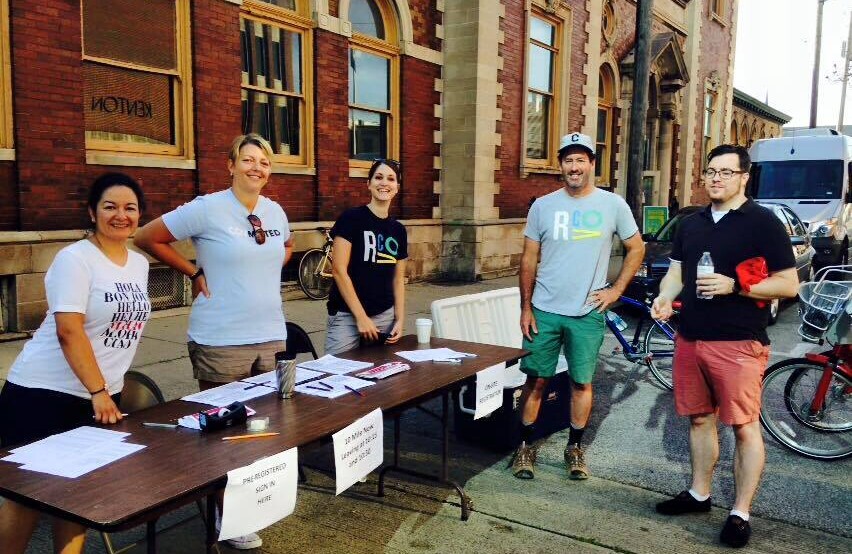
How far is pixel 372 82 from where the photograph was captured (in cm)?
1201

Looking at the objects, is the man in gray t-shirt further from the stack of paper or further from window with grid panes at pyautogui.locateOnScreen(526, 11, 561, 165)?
window with grid panes at pyautogui.locateOnScreen(526, 11, 561, 165)

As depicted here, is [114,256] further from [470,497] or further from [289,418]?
[470,497]

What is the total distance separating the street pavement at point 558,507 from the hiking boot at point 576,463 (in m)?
0.08

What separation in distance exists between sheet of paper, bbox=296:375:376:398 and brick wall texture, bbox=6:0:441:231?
5498 millimetres

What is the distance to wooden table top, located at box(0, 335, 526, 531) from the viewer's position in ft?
6.70

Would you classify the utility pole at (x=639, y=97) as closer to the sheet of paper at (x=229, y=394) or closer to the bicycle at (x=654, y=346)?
the bicycle at (x=654, y=346)

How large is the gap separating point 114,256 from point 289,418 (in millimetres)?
979

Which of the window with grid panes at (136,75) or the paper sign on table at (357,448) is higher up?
the window with grid panes at (136,75)

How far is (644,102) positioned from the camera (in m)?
11.6

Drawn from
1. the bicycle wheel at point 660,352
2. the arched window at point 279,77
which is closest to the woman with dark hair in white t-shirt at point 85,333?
the bicycle wheel at point 660,352

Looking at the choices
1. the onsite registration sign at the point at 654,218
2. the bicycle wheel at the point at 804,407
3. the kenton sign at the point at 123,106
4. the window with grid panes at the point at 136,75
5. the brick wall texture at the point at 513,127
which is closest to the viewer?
the bicycle wheel at the point at 804,407

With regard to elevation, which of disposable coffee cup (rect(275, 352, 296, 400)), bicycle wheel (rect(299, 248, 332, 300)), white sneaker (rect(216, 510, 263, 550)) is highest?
disposable coffee cup (rect(275, 352, 296, 400))

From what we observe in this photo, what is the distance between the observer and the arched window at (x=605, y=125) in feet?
65.5


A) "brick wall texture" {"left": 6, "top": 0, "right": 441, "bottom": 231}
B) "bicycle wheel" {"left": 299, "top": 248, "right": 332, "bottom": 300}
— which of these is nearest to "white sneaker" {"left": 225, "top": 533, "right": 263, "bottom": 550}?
"brick wall texture" {"left": 6, "top": 0, "right": 441, "bottom": 231}
